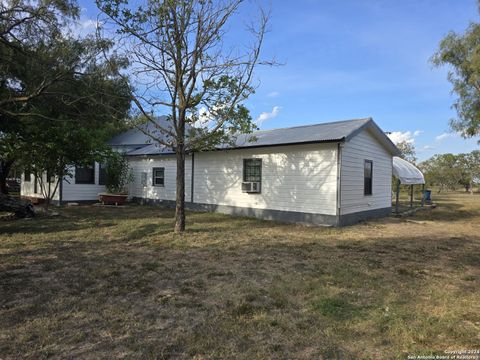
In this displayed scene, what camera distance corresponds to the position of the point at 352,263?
6.32m

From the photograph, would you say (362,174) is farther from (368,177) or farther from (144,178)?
(144,178)

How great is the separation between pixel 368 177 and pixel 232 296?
10.2 meters

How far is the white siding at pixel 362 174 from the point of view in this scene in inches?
440

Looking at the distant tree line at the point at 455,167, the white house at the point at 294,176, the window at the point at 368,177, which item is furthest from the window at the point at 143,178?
the distant tree line at the point at 455,167

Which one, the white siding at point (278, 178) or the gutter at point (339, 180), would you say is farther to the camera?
the white siding at point (278, 178)

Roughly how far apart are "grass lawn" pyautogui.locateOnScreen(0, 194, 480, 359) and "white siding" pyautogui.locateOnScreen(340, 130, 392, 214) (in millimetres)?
3063

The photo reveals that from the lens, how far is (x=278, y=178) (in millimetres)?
12195

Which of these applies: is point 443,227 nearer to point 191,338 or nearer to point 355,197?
A: point 355,197

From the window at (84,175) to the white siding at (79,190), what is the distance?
0.16 metres

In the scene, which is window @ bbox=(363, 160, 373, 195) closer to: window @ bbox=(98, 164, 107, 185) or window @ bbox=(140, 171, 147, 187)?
window @ bbox=(140, 171, 147, 187)

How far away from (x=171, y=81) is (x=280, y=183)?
542 cm

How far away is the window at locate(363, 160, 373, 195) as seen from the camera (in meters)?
12.8

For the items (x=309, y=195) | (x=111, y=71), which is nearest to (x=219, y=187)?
(x=309, y=195)

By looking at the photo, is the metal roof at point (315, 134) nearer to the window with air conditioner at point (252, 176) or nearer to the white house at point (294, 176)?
the white house at point (294, 176)
